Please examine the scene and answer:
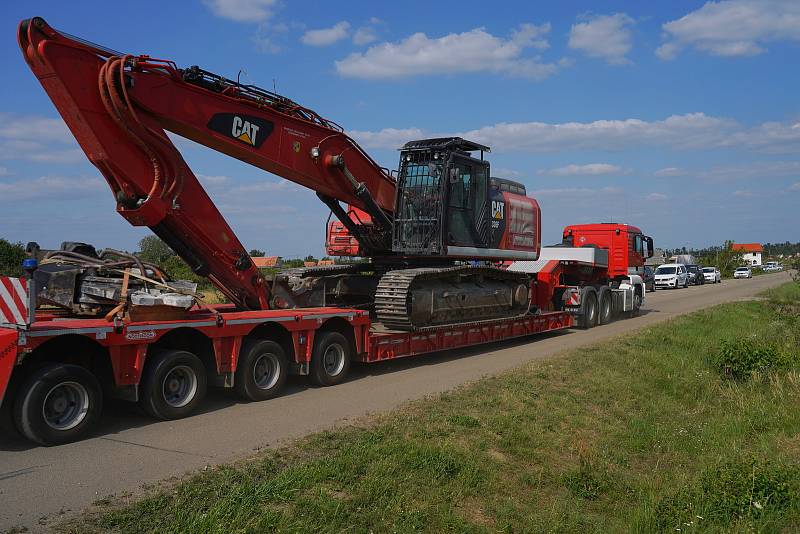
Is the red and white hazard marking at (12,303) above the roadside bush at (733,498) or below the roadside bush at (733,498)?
above

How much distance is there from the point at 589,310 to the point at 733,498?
13.8 meters

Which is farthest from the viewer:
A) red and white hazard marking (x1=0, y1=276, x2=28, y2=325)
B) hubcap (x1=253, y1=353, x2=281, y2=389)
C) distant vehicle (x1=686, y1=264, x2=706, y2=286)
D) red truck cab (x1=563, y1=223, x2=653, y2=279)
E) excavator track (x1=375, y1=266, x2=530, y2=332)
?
distant vehicle (x1=686, y1=264, x2=706, y2=286)

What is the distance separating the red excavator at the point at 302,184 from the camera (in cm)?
855

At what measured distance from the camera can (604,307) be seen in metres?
21.2

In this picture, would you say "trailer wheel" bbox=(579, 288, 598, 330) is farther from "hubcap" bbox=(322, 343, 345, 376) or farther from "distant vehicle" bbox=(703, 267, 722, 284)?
"distant vehicle" bbox=(703, 267, 722, 284)

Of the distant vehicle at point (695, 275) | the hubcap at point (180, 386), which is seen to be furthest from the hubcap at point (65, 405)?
the distant vehicle at point (695, 275)

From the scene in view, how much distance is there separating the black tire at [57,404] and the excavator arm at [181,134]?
2.54m

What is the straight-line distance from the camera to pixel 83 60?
839cm

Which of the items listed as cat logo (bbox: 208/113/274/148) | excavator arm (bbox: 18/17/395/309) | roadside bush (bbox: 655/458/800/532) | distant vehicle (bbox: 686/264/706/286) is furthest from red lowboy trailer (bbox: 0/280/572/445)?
distant vehicle (bbox: 686/264/706/286)

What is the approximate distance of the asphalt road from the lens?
18.8 feet

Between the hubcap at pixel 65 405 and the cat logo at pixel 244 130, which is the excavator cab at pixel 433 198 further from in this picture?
the hubcap at pixel 65 405

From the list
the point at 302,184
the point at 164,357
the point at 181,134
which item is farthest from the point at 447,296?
the point at 164,357

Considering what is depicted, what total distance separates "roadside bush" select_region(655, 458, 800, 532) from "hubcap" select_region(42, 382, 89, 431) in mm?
5861

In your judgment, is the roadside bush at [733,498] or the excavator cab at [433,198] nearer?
the roadside bush at [733,498]
